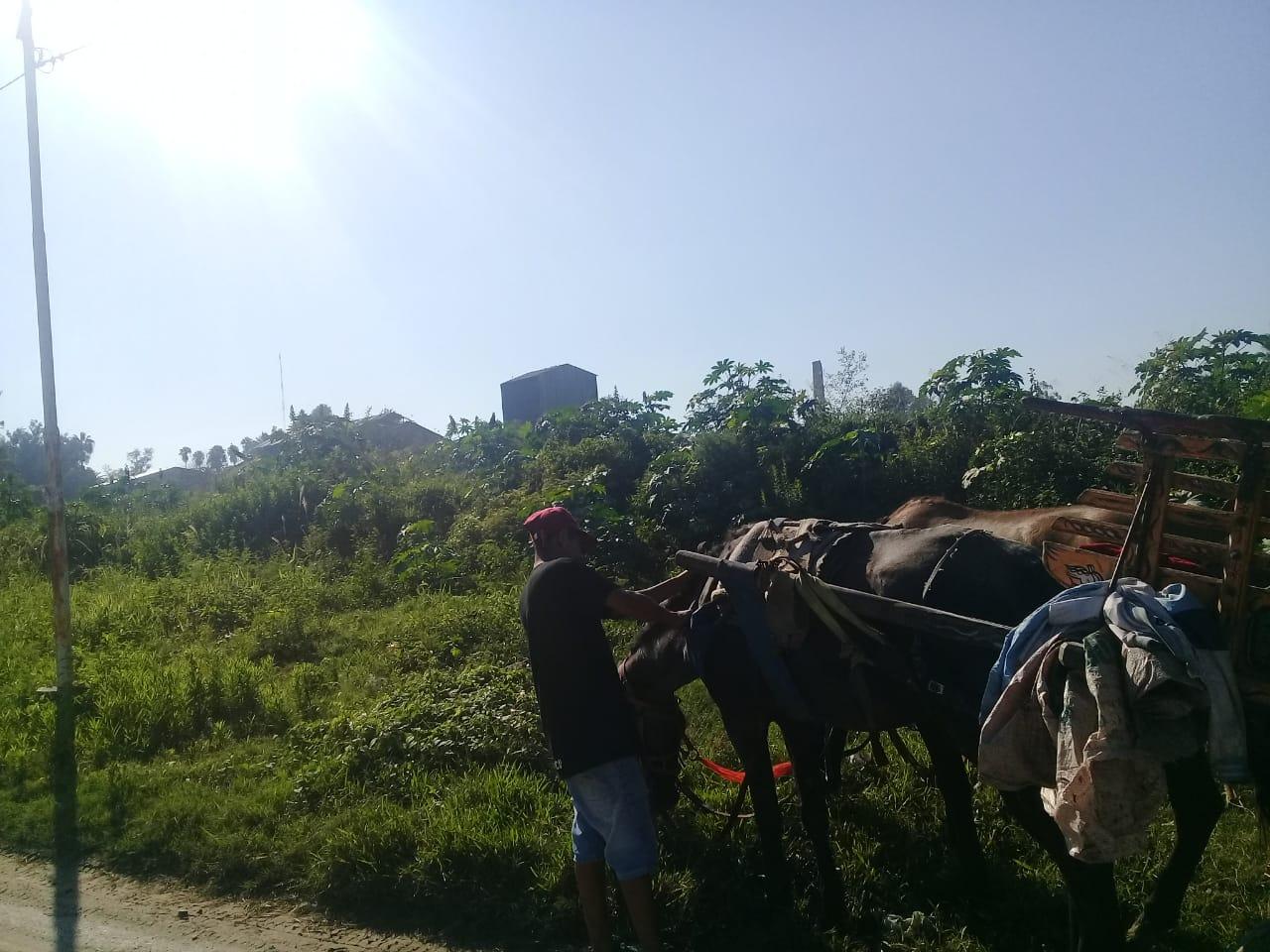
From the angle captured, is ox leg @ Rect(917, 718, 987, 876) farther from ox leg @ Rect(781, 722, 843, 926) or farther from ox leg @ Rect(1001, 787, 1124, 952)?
A: ox leg @ Rect(1001, 787, 1124, 952)

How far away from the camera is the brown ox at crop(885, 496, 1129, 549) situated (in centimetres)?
606

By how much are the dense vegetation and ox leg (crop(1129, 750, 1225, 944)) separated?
0.21 metres

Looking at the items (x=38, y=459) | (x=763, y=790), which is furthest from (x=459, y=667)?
(x=38, y=459)

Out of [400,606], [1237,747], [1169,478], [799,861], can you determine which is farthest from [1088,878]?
[400,606]

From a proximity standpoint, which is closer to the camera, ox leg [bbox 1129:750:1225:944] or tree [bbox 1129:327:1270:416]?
ox leg [bbox 1129:750:1225:944]

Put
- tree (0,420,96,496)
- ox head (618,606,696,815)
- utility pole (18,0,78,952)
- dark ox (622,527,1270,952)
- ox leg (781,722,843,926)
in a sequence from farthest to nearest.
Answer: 1. tree (0,420,96,496)
2. utility pole (18,0,78,952)
3. ox head (618,606,696,815)
4. ox leg (781,722,843,926)
5. dark ox (622,527,1270,952)

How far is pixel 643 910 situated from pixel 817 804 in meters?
1.04

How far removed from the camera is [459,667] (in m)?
8.12

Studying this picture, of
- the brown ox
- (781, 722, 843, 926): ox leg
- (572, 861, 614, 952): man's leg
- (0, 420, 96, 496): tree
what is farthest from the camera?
(0, 420, 96, 496): tree

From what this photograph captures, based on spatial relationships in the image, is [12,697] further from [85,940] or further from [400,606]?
[85,940]

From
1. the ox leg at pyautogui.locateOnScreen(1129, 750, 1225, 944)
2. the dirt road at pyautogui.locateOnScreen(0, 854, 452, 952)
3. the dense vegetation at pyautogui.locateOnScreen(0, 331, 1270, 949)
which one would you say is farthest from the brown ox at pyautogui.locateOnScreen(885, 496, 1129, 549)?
the dirt road at pyautogui.locateOnScreen(0, 854, 452, 952)

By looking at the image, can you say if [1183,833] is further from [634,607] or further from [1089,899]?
[634,607]

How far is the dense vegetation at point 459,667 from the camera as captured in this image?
4.40 metres

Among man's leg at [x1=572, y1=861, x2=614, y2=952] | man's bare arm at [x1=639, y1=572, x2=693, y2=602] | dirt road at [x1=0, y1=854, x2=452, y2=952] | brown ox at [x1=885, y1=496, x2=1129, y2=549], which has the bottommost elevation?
dirt road at [x1=0, y1=854, x2=452, y2=952]
